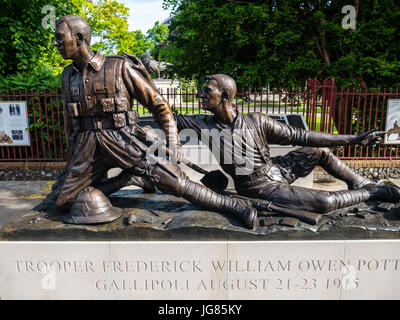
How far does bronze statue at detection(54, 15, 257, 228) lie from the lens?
320 centimetres

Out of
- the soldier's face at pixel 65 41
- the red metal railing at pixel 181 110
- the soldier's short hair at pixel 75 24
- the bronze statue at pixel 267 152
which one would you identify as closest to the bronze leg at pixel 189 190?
the bronze statue at pixel 267 152

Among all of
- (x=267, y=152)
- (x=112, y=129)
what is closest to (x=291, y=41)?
(x=267, y=152)

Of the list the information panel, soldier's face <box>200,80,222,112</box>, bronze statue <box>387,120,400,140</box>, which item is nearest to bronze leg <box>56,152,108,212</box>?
soldier's face <box>200,80,222,112</box>

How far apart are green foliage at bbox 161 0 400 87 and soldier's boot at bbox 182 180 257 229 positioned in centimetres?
811

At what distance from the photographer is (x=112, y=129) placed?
330cm

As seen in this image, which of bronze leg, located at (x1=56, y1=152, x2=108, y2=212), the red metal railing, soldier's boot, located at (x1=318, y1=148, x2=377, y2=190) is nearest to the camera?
bronze leg, located at (x1=56, y1=152, x2=108, y2=212)

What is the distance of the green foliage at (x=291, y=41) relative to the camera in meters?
9.80

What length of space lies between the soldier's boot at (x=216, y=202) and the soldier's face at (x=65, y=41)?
160cm

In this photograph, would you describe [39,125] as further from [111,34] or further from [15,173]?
[111,34]

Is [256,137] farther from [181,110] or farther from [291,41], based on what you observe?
[291,41]

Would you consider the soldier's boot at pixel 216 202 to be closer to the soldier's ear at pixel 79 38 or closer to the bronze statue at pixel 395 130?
the soldier's ear at pixel 79 38

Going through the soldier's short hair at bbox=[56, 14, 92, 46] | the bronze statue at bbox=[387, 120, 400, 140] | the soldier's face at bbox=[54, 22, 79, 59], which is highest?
the soldier's short hair at bbox=[56, 14, 92, 46]

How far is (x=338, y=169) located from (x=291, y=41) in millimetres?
7907

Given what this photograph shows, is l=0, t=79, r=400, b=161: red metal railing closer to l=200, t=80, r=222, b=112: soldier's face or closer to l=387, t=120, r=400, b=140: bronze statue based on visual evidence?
l=387, t=120, r=400, b=140: bronze statue
